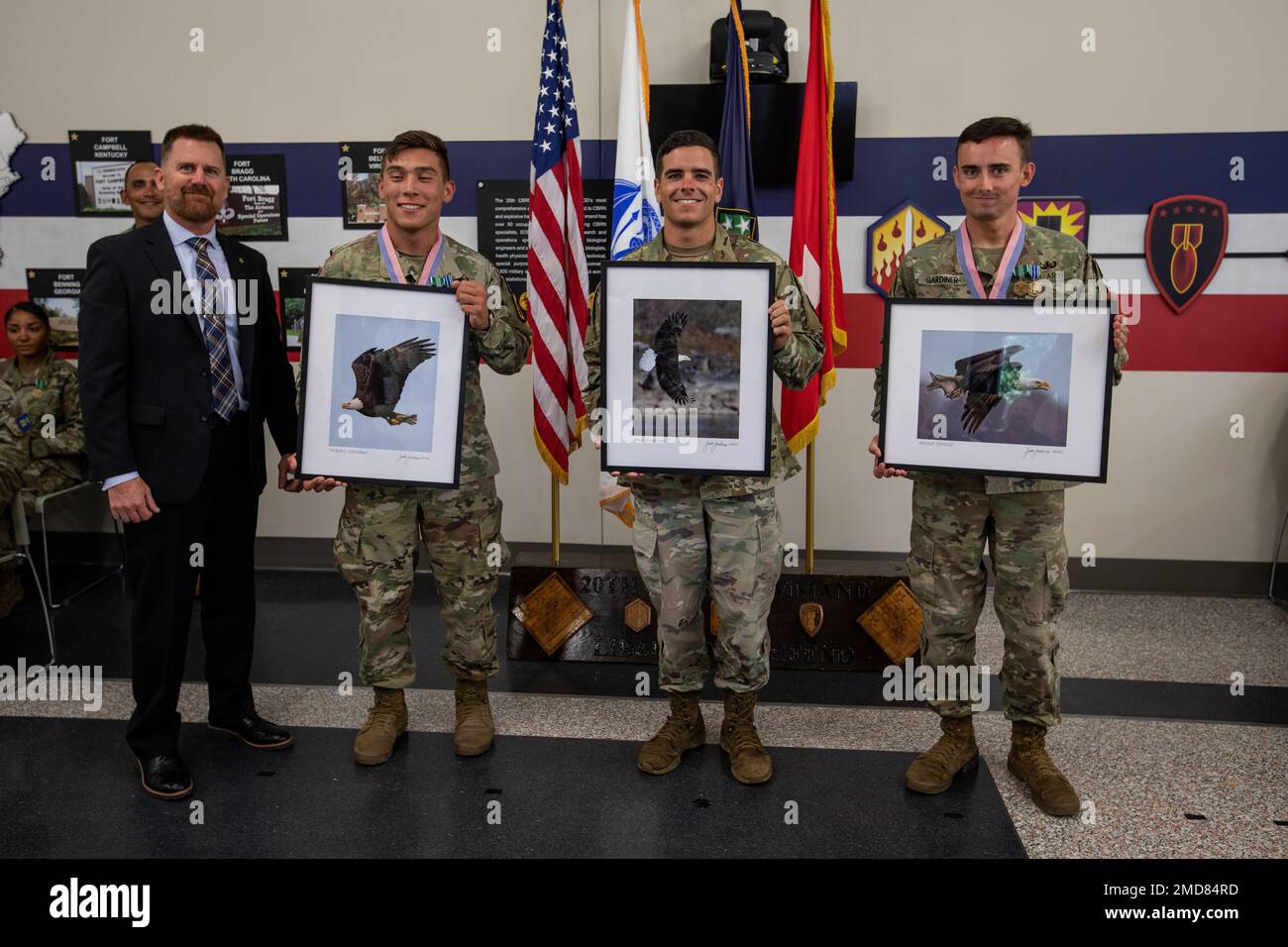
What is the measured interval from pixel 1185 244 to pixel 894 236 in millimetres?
1246

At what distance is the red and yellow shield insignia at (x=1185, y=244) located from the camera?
4113mm

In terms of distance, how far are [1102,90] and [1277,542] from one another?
2.14m

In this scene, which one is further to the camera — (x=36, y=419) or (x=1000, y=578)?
(x=36, y=419)

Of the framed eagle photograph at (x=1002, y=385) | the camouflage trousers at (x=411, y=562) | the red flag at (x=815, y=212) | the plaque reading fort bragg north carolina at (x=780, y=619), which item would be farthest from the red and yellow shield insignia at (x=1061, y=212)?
the camouflage trousers at (x=411, y=562)

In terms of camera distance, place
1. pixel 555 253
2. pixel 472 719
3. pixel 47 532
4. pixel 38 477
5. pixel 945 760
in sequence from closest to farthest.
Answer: pixel 945 760, pixel 472 719, pixel 555 253, pixel 38 477, pixel 47 532

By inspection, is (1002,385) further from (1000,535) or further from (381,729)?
(381,729)

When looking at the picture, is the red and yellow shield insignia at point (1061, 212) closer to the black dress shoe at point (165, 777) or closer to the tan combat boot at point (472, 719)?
the tan combat boot at point (472, 719)

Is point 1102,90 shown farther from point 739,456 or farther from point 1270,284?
point 739,456

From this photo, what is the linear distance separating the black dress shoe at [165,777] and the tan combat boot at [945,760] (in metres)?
2.01

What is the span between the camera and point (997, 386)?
241 cm

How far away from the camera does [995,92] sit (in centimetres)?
416

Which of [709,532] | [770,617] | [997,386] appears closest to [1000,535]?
[997,386]

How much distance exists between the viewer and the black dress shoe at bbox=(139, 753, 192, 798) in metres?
2.61

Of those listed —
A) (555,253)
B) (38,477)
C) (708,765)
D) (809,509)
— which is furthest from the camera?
(38,477)
